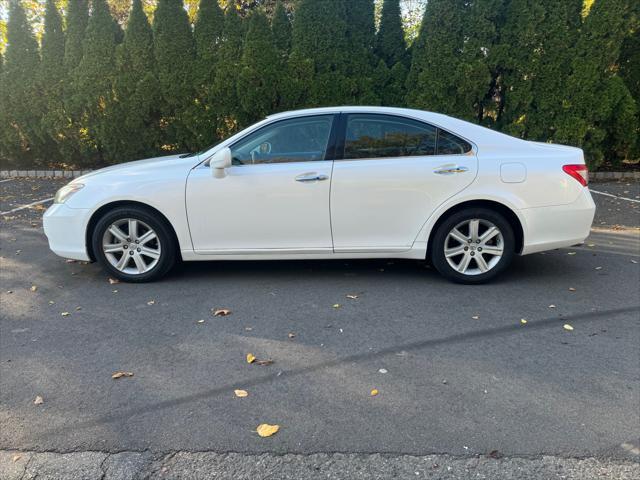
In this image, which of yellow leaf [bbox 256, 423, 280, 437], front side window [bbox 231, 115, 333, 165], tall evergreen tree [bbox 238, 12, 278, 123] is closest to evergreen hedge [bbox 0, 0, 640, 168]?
tall evergreen tree [bbox 238, 12, 278, 123]

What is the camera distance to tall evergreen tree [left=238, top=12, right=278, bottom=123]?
10078 mm

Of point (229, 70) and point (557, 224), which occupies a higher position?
point (229, 70)

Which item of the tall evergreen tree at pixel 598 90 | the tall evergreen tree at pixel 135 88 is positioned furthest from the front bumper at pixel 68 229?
the tall evergreen tree at pixel 598 90

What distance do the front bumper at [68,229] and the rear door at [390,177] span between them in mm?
2328

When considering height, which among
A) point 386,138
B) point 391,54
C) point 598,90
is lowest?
point 386,138

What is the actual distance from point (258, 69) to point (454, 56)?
3.73 m

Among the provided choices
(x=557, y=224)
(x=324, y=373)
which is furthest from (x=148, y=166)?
(x=557, y=224)

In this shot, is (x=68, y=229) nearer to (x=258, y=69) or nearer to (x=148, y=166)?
(x=148, y=166)

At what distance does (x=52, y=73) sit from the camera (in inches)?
442

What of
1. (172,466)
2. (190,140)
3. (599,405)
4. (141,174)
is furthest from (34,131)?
(599,405)

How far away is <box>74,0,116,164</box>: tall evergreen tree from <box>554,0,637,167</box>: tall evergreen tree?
29.6 ft

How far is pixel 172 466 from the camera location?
8.12 feet

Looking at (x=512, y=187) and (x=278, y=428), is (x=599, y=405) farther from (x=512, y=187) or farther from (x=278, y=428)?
(x=512, y=187)

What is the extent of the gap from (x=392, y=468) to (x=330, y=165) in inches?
112
